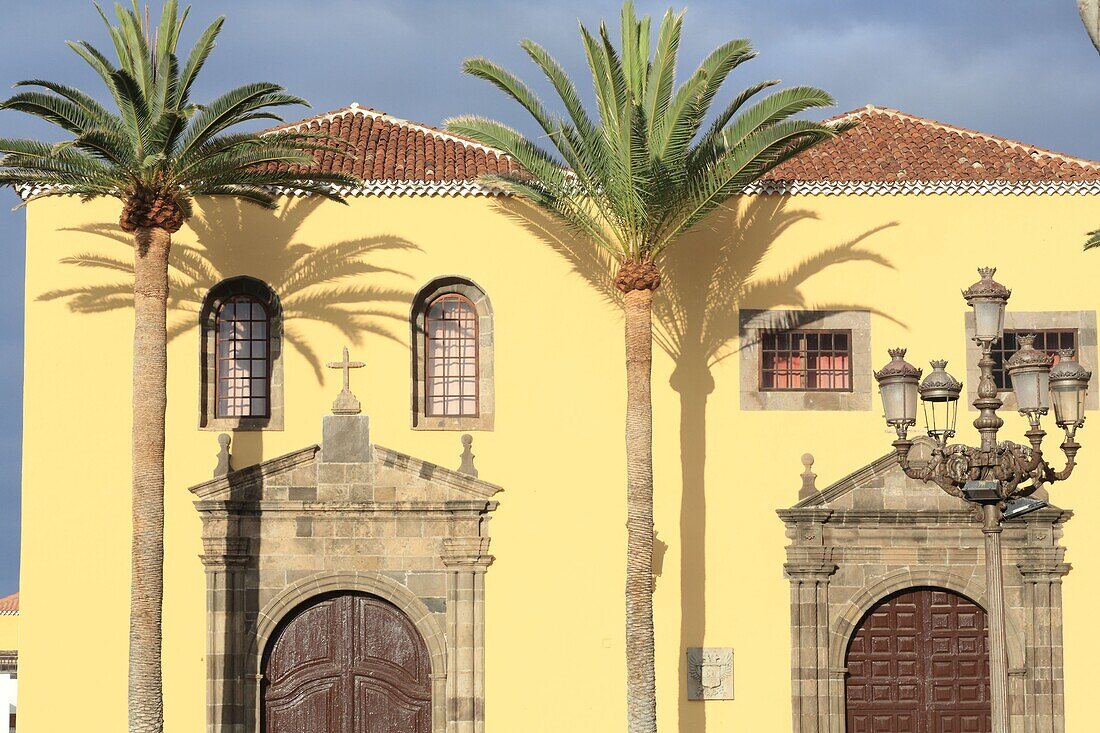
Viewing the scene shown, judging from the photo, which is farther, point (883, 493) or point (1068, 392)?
point (883, 493)

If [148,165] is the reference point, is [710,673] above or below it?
below

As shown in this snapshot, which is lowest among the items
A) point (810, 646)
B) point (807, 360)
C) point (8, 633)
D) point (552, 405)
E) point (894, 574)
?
point (8, 633)

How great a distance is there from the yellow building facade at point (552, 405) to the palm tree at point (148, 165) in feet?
5.34

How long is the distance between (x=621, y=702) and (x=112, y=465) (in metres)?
6.49

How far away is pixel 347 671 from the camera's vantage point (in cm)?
1997

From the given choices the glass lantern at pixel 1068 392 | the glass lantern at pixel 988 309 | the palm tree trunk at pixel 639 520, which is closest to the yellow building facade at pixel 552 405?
the palm tree trunk at pixel 639 520

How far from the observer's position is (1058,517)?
20156 mm

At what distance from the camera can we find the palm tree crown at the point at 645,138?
1875cm

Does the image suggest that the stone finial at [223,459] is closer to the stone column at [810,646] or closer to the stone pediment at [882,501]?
the stone pediment at [882,501]

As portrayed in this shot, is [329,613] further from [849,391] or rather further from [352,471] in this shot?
[849,391]

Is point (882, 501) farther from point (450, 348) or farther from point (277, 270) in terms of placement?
point (277, 270)

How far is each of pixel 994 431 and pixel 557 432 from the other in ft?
24.0

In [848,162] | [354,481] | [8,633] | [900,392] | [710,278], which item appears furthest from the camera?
[8,633]

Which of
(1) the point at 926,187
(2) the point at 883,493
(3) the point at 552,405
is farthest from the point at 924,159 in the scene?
(3) the point at 552,405
